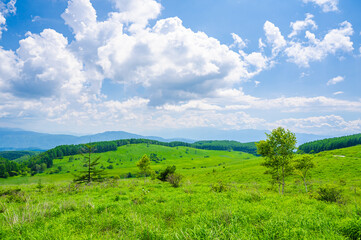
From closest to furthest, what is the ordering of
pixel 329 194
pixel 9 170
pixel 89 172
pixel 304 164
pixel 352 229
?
pixel 352 229, pixel 329 194, pixel 304 164, pixel 89 172, pixel 9 170

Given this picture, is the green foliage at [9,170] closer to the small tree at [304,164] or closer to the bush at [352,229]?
the small tree at [304,164]

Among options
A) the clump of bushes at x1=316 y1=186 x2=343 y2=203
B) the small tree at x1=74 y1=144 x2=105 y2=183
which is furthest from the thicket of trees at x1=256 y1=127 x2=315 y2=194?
the small tree at x1=74 y1=144 x2=105 y2=183

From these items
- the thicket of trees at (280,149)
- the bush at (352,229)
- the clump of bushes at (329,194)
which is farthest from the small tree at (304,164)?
the bush at (352,229)

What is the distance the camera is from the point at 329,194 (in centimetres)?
1385

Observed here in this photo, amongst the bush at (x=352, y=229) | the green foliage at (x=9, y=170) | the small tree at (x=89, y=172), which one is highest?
the bush at (x=352, y=229)

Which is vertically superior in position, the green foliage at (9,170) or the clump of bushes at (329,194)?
the clump of bushes at (329,194)

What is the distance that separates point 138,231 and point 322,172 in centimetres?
6283

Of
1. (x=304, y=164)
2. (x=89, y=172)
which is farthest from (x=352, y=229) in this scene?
(x=89, y=172)

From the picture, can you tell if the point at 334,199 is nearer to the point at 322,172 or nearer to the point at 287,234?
the point at 287,234

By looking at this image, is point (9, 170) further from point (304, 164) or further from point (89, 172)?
point (304, 164)

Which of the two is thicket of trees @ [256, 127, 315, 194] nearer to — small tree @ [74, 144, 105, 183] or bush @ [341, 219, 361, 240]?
bush @ [341, 219, 361, 240]

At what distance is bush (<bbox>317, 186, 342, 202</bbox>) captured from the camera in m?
→ 13.5

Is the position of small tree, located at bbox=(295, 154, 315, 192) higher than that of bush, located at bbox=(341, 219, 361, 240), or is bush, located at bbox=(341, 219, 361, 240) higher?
bush, located at bbox=(341, 219, 361, 240)

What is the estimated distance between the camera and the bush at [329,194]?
44.4ft
